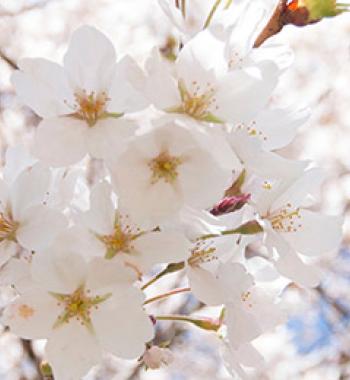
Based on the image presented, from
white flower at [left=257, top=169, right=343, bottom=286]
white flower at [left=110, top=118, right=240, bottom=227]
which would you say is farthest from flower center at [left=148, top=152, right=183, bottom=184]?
white flower at [left=257, top=169, right=343, bottom=286]

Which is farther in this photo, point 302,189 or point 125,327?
point 302,189

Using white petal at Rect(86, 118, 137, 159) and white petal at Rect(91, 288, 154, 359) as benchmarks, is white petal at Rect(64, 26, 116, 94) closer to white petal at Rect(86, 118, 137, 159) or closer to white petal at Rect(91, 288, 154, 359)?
white petal at Rect(86, 118, 137, 159)

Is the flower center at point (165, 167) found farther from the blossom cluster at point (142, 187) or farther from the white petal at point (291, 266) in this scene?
the white petal at point (291, 266)

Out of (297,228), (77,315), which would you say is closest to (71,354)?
(77,315)

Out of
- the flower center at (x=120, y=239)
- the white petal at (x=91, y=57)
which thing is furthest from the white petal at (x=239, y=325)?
the white petal at (x=91, y=57)

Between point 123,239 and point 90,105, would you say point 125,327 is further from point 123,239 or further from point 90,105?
point 90,105

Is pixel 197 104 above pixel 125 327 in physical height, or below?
above

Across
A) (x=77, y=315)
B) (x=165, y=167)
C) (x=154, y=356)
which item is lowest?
(x=154, y=356)

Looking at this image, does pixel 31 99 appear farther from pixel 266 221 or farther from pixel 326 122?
pixel 326 122
